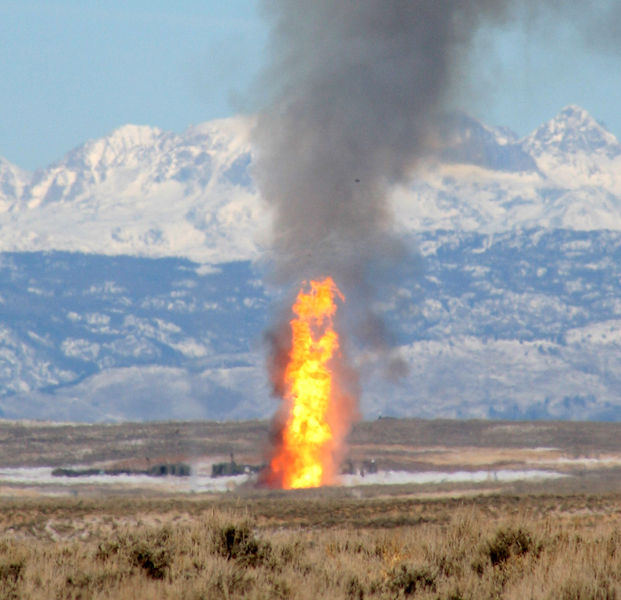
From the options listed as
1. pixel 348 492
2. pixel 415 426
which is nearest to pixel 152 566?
pixel 348 492

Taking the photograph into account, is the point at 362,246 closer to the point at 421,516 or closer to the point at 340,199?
the point at 340,199

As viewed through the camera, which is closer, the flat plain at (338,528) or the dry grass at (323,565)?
the dry grass at (323,565)

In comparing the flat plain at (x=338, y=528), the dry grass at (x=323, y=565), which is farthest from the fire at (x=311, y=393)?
the dry grass at (x=323, y=565)

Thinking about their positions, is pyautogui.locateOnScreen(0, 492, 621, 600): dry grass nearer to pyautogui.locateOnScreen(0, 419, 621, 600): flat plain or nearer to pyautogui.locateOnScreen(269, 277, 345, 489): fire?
pyautogui.locateOnScreen(0, 419, 621, 600): flat plain

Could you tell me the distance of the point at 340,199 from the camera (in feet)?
281

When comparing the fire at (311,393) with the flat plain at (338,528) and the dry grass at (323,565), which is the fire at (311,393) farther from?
the dry grass at (323,565)

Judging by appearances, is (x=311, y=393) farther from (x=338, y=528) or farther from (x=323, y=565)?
(x=323, y=565)

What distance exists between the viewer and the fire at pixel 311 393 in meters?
82.8

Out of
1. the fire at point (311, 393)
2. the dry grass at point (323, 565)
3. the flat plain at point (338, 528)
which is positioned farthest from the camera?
the fire at point (311, 393)

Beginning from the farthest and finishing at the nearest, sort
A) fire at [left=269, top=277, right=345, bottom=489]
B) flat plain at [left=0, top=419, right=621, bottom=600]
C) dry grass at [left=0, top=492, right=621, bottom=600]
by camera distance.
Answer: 1. fire at [left=269, top=277, right=345, bottom=489]
2. flat plain at [left=0, top=419, right=621, bottom=600]
3. dry grass at [left=0, top=492, right=621, bottom=600]

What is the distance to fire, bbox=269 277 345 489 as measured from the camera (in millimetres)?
82812

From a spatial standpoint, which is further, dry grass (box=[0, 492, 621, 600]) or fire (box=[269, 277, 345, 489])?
fire (box=[269, 277, 345, 489])

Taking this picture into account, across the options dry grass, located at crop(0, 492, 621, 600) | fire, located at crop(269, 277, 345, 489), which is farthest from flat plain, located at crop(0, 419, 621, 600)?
fire, located at crop(269, 277, 345, 489)

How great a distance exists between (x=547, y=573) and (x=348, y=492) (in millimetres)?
48073
